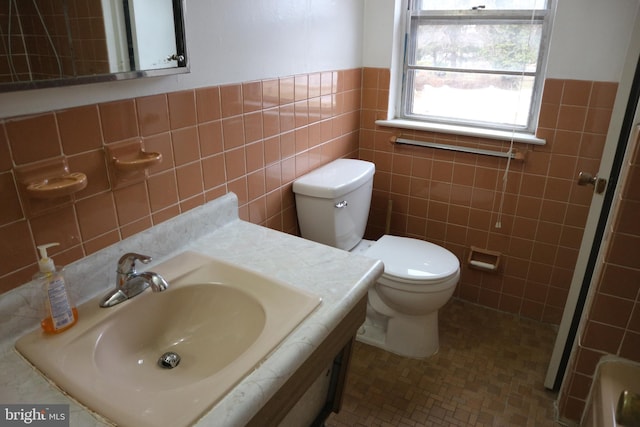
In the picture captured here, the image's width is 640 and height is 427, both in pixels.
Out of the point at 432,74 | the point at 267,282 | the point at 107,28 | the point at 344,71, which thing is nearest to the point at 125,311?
the point at 267,282

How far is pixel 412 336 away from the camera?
207 centimetres

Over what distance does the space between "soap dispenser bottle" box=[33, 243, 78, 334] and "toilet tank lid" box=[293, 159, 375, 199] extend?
1.06 meters

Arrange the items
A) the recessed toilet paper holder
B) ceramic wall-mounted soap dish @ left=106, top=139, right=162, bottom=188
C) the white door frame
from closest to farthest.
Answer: ceramic wall-mounted soap dish @ left=106, top=139, right=162, bottom=188
the white door frame
the recessed toilet paper holder

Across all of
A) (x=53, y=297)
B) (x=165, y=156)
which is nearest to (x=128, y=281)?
(x=53, y=297)

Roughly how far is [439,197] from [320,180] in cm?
79

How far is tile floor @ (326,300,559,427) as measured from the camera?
1.75 meters

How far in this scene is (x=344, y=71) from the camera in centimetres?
219

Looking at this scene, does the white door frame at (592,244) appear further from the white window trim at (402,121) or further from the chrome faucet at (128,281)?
the chrome faucet at (128,281)

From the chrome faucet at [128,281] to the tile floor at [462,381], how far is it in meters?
1.00

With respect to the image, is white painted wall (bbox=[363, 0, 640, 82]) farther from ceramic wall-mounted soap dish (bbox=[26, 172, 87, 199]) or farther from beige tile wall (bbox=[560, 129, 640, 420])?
ceramic wall-mounted soap dish (bbox=[26, 172, 87, 199])

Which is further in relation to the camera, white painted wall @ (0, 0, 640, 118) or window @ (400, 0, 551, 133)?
window @ (400, 0, 551, 133)

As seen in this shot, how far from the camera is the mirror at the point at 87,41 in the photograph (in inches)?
35.3

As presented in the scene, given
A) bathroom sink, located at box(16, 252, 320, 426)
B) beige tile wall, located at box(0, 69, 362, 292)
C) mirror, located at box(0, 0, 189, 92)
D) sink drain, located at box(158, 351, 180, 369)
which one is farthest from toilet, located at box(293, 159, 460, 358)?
sink drain, located at box(158, 351, 180, 369)

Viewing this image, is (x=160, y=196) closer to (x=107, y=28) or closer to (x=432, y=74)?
(x=107, y=28)
